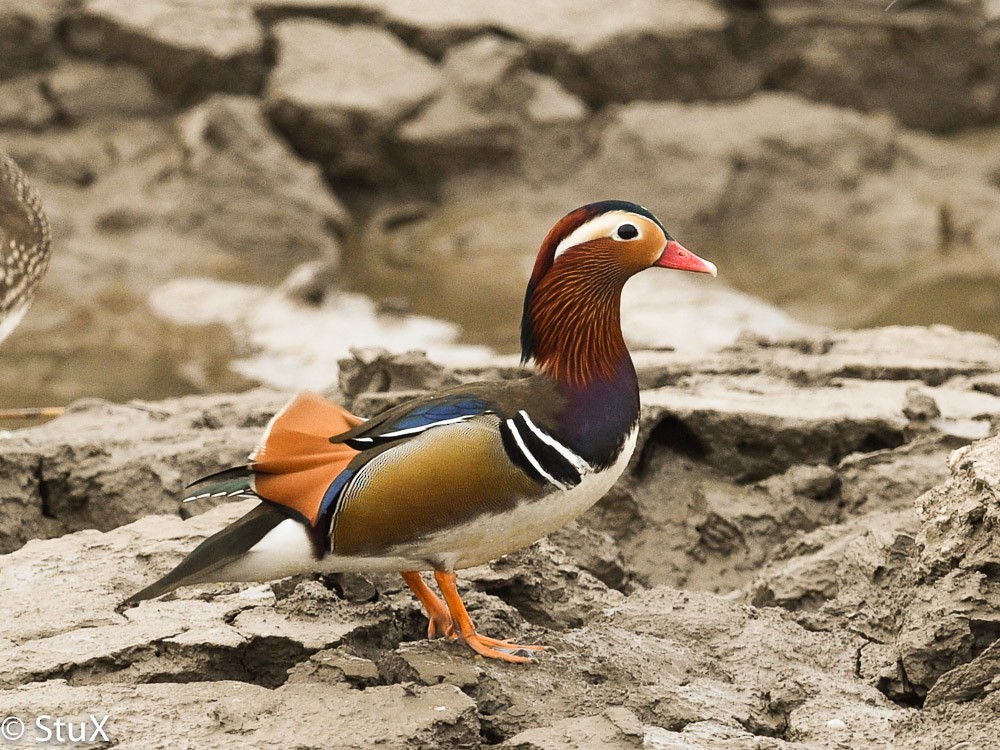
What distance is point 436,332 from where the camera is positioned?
7.33 meters

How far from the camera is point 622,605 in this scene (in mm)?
3217

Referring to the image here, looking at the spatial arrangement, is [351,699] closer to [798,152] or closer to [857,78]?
[798,152]

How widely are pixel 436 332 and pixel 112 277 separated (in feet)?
6.71

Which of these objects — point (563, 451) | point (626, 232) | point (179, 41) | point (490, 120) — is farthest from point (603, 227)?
point (179, 41)

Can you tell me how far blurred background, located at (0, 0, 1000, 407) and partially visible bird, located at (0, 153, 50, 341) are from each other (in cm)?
317

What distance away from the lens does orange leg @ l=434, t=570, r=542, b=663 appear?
9.06 ft

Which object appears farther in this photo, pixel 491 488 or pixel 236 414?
pixel 236 414

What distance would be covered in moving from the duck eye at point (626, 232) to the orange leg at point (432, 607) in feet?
2.56

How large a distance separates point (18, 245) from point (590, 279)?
7.16ft

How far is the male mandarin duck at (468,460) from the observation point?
2.65m

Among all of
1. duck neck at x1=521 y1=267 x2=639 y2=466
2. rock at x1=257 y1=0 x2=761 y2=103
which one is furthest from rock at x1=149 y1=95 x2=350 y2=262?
duck neck at x1=521 y1=267 x2=639 y2=466

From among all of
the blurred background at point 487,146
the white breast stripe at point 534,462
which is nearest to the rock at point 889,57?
the blurred background at point 487,146

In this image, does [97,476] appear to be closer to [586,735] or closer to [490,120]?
[586,735]

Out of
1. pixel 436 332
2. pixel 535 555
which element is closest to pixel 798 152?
pixel 436 332
